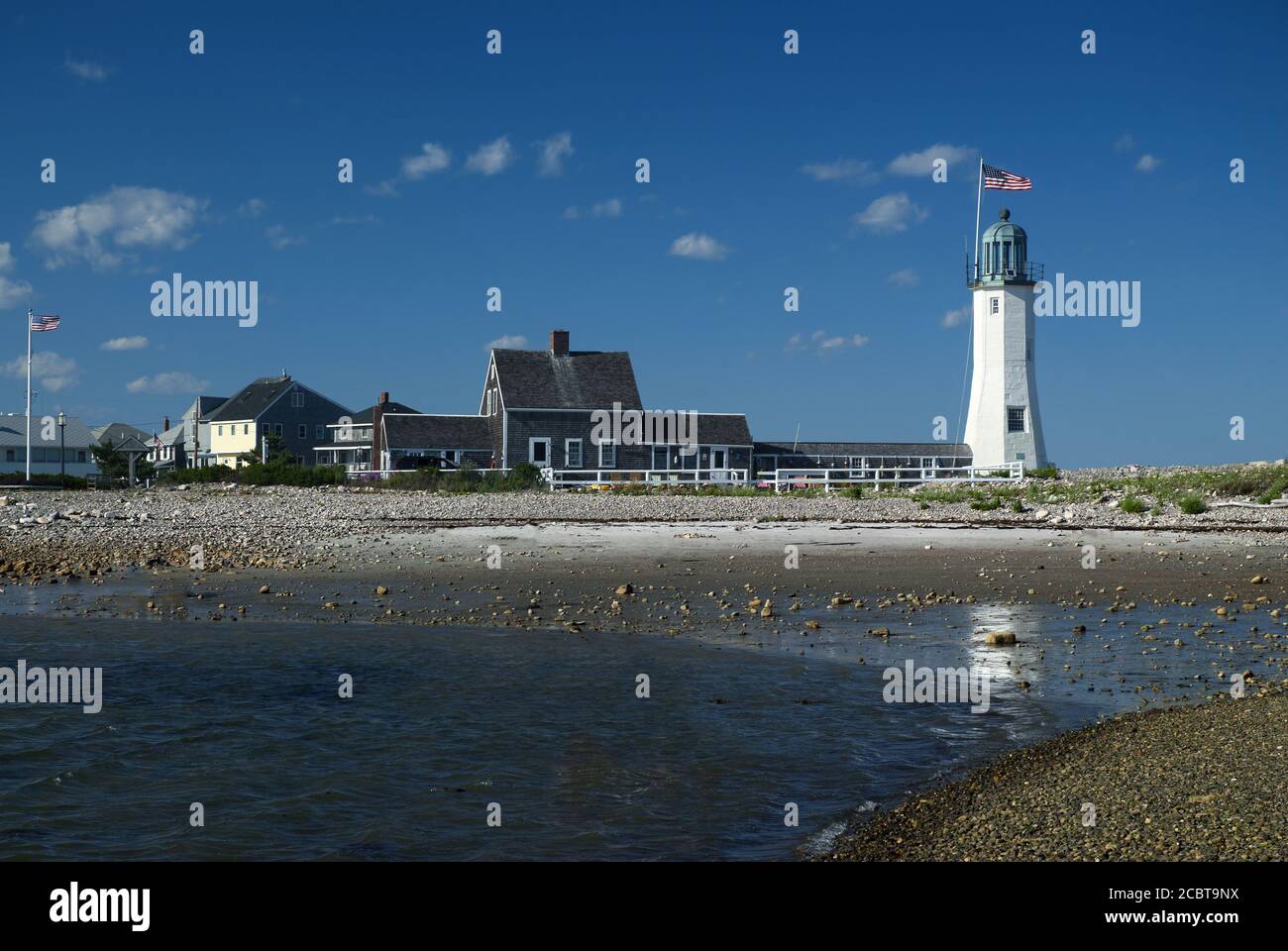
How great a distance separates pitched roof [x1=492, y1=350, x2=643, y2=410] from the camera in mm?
53094

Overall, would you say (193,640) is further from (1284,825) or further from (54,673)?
(1284,825)

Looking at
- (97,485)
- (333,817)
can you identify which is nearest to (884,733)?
(333,817)

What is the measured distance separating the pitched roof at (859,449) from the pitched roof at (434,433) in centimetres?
1397

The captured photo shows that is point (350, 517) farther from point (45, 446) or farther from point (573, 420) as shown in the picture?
point (45, 446)

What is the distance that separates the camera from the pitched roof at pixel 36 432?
90.9m

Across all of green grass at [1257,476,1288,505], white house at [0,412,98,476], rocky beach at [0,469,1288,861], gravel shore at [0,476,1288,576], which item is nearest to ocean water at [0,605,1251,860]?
rocky beach at [0,469,1288,861]

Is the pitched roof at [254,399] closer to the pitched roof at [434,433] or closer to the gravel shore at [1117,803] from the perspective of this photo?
the pitched roof at [434,433]

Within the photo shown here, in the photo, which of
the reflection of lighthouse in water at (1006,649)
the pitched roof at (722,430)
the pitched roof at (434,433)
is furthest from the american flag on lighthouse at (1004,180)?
the reflection of lighthouse in water at (1006,649)

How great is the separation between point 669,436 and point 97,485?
1092 inches

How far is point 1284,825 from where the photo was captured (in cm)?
564

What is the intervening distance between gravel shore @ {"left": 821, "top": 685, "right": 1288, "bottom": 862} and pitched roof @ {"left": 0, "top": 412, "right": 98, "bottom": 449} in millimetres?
96095

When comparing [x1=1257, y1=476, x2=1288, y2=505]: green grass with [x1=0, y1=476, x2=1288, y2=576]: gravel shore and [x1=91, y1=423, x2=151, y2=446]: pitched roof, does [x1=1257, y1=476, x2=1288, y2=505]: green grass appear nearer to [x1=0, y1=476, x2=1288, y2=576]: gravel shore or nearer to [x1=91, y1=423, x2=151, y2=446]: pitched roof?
[x1=0, y1=476, x2=1288, y2=576]: gravel shore

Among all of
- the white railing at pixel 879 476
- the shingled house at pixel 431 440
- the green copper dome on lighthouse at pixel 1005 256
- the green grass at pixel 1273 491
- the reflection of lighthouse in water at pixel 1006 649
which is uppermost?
the green copper dome on lighthouse at pixel 1005 256

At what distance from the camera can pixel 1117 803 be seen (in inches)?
248
